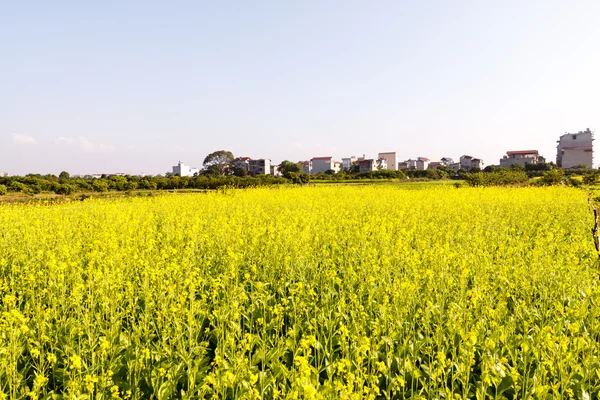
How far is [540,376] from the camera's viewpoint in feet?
9.82

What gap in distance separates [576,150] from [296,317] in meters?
115

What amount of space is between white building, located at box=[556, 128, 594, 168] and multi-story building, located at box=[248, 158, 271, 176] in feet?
263

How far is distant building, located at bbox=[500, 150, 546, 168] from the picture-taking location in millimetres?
110500

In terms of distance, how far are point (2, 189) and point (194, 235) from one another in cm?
2587

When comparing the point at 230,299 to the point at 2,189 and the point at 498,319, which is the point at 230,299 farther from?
the point at 2,189

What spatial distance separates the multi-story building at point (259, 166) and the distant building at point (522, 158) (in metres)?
71.2

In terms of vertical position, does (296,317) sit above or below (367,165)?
below

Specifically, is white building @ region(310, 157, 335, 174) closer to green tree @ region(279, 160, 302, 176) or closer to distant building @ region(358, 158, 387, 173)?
distant building @ region(358, 158, 387, 173)

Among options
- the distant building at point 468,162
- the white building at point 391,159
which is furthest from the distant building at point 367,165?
the distant building at point 468,162

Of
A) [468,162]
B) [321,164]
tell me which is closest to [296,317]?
[321,164]

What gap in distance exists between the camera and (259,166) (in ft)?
398

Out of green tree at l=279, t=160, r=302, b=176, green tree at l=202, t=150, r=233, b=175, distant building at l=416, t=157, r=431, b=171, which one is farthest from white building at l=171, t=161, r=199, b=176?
distant building at l=416, t=157, r=431, b=171

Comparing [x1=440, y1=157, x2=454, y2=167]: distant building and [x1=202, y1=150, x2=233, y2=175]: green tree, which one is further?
[x1=440, y1=157, x2=454, y2=167]: distant building

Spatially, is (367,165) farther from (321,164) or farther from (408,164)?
(408,164)
